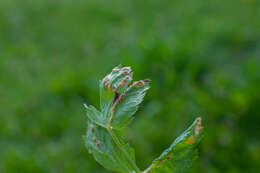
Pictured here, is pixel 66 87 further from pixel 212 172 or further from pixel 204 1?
pixel 204 1

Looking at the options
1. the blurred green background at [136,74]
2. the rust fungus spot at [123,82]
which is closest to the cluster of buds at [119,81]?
the rust fungus spot at [123,82]

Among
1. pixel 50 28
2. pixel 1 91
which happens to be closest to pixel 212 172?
pixel 1 91

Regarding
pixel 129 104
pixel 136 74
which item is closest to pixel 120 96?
Answer: pixel 129 104

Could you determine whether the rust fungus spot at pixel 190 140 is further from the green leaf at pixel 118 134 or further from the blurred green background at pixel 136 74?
the blurred green background at pixel 136 74

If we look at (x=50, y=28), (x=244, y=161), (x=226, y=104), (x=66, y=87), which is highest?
(x=50, y=28)

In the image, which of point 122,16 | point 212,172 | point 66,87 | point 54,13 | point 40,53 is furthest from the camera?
point 54,13

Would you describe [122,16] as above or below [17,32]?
below

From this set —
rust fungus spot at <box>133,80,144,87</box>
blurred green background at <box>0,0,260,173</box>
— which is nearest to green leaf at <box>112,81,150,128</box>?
rust fungus spot at <box>133,80,144,87</box>
